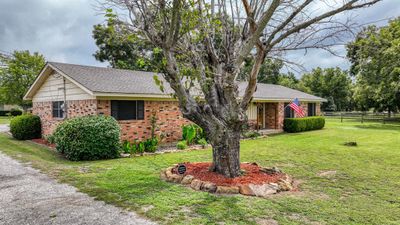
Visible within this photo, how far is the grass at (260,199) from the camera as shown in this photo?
14.3 feet

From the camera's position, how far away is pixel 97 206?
4816 mm

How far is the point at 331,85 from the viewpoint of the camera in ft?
151

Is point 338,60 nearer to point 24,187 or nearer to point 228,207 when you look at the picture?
point 228,207

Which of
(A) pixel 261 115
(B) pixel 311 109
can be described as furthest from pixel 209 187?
(B) pixel 311 109

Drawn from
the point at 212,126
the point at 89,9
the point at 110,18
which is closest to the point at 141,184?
the point at 212,126

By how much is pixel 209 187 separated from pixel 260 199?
1049 mm

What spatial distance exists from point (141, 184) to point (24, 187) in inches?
102

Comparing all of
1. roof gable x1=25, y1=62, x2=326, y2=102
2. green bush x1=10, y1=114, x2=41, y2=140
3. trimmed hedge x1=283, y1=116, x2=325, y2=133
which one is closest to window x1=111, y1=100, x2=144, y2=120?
roof gable x1=25, y1=62, x2=326, y2=102

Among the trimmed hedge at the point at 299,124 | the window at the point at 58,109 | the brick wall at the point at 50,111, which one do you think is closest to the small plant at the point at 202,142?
the brick wall at the point at 50,111

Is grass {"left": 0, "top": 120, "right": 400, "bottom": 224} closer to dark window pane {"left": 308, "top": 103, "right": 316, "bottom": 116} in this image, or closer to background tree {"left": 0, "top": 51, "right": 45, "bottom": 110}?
dark window pane {"left": 308, "top": 103, "right": 316, "bottom": 116}

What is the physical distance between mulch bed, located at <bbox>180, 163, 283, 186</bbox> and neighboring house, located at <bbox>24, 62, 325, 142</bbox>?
5661mm

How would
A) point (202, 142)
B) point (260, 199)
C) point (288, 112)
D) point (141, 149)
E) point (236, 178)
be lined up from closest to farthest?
point (260, 199) → point (236, 178) → point (141, 149) → point (202, 142) → point (288, 112)

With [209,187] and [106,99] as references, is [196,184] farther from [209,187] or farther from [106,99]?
[106,99]

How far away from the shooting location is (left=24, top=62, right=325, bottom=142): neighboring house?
37.9 feet
